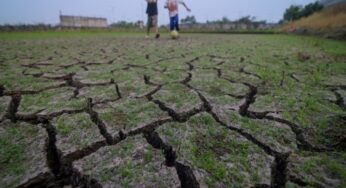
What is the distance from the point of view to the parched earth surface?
934 millimetres

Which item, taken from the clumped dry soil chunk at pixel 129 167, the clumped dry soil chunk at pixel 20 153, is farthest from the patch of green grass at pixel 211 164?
the clumped dry soil chunk at pixel 20 153

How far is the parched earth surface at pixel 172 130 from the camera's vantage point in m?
0.93

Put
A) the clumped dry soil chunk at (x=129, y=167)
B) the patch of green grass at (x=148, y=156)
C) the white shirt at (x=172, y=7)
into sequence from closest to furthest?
the clumped dry soil chunk at (x=129, y=167)
the patch of green grass at (x=148, y=156)
the white shirt at (x=172, y=7)

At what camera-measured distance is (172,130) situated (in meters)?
1.24

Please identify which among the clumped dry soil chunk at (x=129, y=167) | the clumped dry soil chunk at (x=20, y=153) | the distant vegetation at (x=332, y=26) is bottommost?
the clumped dry soil chunk at (x=129, y=167)

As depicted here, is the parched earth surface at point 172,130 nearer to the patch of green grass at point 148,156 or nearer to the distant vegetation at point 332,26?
the patch of green grass at point 148,156

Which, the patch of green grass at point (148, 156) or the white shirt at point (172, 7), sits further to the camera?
the white shirt at point (172, 7)

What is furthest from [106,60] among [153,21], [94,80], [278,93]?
[153,21]

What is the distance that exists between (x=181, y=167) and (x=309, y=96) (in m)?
1.21

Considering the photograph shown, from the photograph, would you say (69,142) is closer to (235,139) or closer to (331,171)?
(235,139)

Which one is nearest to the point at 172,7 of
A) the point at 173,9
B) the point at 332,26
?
the point at 173,9

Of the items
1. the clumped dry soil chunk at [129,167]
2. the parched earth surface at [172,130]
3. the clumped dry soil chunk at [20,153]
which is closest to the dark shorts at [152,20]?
the parched earth surface at [172,130]

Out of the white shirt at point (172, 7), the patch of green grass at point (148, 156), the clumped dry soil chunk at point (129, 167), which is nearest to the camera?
the clumped dry soil chunk at point (129, 167)

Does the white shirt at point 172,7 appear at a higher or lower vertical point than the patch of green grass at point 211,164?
higher
